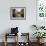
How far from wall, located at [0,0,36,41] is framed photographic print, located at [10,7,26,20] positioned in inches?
5.6

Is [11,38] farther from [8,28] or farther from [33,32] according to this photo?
[33,32]

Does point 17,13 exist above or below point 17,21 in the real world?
above

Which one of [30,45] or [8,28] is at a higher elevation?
[8,28]

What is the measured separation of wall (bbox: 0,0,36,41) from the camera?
7.39m

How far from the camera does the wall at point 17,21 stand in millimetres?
7391

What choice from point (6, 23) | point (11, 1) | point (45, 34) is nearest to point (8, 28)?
point (6, 23)

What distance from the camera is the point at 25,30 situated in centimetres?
748

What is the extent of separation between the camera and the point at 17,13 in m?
7.44

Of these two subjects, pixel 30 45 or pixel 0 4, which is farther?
pixel 0 4

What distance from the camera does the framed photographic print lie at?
7406mm

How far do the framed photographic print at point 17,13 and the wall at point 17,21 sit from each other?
0.47 feet

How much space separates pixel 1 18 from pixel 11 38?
3.54 ft

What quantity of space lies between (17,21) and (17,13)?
381mm

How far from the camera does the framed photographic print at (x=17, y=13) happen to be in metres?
7.41
